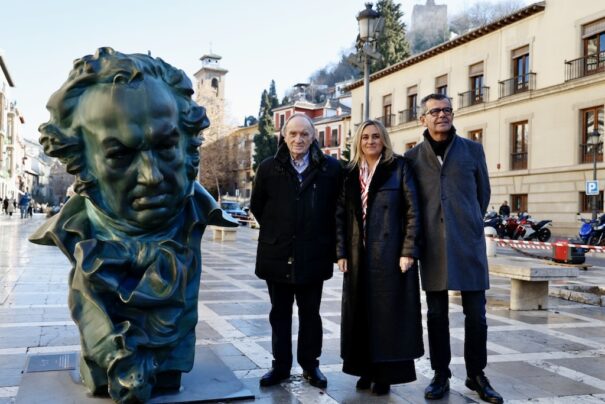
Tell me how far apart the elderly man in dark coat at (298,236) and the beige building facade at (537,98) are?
19.7 meters

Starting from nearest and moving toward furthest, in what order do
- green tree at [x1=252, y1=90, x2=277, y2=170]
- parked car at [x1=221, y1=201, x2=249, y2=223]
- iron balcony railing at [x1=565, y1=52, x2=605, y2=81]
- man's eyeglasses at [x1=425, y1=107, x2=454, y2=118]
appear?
man's eyeglasses at [x1=425, y1=107, x2=454, y2=118] < iron balcony railing at [x1=565, y1=52, x2=605, y2=81] < parked car at [x1=221, y1=201, x2=249, y2=223] < green tree at [x1=252, y1=90, x2=277, y2=170]

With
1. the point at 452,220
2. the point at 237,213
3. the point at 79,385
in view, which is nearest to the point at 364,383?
the point at 452,220

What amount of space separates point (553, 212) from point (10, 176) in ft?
202

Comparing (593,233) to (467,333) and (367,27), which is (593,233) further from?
(467,333)

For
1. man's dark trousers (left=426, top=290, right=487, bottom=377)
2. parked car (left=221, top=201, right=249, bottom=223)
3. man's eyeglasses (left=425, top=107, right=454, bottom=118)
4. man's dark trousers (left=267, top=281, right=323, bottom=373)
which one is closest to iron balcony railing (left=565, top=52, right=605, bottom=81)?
parked car (left=221, top=201, right=249, bottom=223)

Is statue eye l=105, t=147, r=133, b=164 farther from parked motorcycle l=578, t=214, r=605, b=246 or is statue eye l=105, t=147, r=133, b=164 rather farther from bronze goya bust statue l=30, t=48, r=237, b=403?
parked motorcycle l=578, t=214, r=605, b=246

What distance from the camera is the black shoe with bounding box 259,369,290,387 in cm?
378

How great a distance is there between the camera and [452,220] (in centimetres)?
373

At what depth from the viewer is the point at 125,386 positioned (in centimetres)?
289

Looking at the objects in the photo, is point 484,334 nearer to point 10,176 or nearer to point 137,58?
point 137,58

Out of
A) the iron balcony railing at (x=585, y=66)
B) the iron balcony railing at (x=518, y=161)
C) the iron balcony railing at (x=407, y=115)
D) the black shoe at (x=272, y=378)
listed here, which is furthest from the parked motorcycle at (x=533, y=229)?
the black shoe at (x=272, y=378)

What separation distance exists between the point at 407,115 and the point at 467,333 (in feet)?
103

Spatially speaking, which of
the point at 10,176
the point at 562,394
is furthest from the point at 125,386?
the point at 10,176

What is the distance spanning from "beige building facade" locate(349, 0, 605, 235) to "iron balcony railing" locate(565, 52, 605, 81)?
0.04 metres
